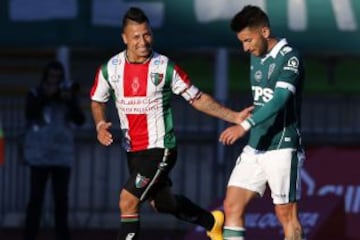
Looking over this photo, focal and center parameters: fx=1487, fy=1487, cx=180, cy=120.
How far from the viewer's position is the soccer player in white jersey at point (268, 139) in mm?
10852

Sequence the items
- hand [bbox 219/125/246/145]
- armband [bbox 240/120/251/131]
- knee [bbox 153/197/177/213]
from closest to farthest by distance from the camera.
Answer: hand [bbox 219/125/246/145] < armband [bbox 240/120/251/131] < knee [bbox 153/197/177/213]

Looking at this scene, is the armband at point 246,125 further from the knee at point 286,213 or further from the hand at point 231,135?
the knee at point 286,213

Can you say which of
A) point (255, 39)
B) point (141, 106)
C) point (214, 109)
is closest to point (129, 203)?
point (141, 106)

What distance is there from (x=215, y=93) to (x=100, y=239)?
2.17 meters

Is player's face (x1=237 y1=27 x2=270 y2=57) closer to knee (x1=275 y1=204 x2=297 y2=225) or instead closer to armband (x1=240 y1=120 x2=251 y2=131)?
armband (x1=240 y1=120 x2=251 y2=131)

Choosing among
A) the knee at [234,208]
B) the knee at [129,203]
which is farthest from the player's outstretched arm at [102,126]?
the knee at [234,208]

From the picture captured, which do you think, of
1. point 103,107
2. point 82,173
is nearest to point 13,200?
point 82,173

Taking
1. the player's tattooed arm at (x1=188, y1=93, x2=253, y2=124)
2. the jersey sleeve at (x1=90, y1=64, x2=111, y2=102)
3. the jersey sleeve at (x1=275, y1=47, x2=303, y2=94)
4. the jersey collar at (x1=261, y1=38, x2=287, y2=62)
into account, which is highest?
the jersey collar at (x1=261, y1=38, x2=287, y2=62)

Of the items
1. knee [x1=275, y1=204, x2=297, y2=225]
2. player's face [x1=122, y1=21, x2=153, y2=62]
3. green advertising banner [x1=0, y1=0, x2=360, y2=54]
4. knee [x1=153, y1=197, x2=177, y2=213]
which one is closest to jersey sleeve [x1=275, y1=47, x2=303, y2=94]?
knee [x1=275, y1=204, x2=297, y2=225]

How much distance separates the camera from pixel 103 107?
445 inches

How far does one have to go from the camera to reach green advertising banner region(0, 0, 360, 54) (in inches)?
569

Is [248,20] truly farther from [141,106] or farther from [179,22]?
[179,22]

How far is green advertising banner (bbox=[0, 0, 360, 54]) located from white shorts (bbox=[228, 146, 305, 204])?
11.5ft

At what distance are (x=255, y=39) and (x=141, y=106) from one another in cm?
100
